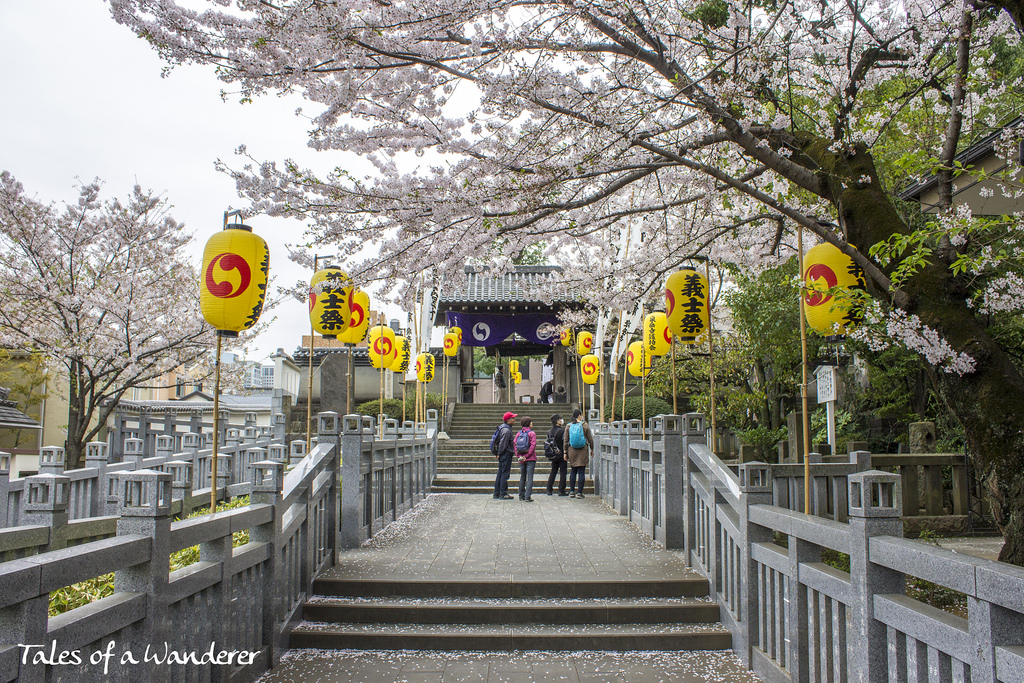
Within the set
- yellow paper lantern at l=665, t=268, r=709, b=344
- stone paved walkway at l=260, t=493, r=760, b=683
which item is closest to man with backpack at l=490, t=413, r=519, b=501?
stone paved walkway at l=260, t=493, r=760, b=683

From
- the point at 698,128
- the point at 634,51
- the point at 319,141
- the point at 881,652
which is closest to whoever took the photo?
the point at 881,652

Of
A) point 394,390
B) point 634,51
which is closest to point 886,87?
point 634,51

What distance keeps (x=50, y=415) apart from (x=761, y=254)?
2335 cm

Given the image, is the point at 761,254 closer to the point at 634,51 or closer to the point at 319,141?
the point at 634,51

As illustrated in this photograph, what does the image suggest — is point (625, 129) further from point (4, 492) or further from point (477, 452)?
point (477, 452)

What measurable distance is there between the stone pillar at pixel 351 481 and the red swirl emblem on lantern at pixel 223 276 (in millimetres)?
2110

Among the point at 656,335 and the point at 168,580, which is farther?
the point at 656,335

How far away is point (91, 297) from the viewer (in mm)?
13336

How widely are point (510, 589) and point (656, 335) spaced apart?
8312 millimetres

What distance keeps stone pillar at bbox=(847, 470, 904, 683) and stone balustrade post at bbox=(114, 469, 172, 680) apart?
3487 mm

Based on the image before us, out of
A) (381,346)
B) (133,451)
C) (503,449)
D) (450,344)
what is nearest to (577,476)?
(503,449)

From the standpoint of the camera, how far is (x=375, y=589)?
5.92 metres

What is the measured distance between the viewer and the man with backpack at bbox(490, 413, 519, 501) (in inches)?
490

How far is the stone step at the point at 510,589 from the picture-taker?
5891 millimetres
